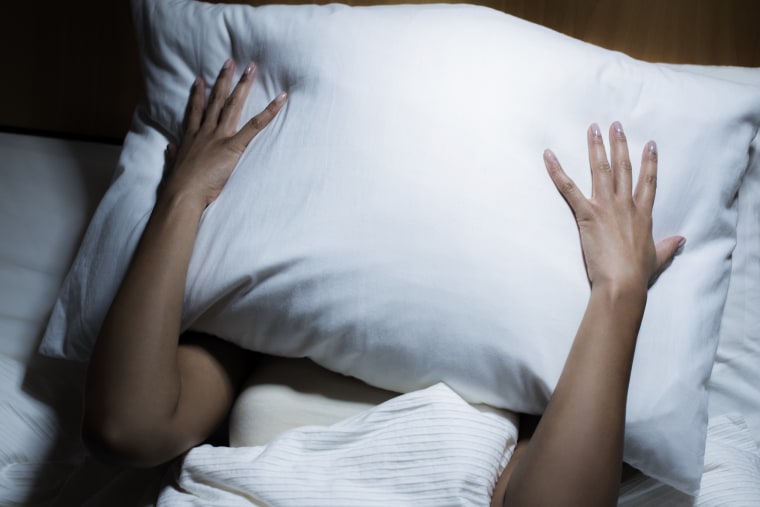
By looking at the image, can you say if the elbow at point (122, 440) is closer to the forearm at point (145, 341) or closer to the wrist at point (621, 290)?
the forearm at point (145, 341)

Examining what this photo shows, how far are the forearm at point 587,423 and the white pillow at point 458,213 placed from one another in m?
0.03

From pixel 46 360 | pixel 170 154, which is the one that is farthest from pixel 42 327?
pixel 170 154

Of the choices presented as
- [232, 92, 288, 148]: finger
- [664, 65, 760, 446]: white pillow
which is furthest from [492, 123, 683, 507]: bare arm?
[232, 92, 288, 148]: finger

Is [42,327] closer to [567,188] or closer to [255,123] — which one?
[255,123]

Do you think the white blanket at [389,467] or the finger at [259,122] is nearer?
the white blanket at [389,467]

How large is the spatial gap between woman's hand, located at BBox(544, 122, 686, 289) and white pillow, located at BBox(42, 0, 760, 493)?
2 centimetres

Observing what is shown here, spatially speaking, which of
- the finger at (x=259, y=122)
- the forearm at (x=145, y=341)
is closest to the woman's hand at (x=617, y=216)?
the finger at (x=259, y=122)

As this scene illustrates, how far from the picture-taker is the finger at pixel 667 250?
0.89 metres

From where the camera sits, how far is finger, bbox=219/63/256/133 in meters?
0.99

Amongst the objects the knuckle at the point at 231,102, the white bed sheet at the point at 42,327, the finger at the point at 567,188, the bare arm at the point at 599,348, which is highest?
the knuckle at the point at 231,102

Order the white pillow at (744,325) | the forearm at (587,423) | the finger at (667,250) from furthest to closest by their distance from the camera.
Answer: the white pillow at (744,325) → the finger at (667,250) → the forearm at (587,423)

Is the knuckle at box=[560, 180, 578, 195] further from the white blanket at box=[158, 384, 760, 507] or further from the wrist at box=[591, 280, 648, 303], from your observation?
the white blanket at box=[158, 384, 760, 507]

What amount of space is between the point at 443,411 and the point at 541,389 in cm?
10

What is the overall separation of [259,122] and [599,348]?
0.47 meters
